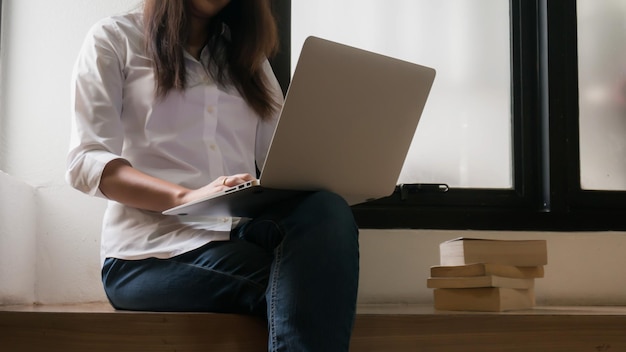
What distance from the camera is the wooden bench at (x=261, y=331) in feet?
4.01

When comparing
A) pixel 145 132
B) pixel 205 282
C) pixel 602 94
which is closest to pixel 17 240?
pixel 145 132

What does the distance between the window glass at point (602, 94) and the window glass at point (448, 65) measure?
0.68 feet

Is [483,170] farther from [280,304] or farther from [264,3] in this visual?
[280,304]

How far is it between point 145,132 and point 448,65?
37.3 inches

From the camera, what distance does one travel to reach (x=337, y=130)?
4.00 feet

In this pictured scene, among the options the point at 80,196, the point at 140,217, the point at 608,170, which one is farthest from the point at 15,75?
the point at 608,170

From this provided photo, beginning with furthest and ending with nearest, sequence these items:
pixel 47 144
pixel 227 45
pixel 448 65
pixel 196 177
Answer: pixel 448 65
pixel 47 144
pixel 227 45
pixel 196 177

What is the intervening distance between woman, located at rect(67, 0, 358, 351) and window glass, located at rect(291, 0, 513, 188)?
0.44 meters

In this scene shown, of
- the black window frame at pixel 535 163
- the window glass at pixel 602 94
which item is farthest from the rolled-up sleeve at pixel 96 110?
the window glass at pixel 602 94

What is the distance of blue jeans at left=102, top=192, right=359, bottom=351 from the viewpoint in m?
1.14

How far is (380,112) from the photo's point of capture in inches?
49.8

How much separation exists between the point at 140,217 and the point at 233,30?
506 millimetres

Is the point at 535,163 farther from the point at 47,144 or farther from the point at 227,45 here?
the point at 47,144

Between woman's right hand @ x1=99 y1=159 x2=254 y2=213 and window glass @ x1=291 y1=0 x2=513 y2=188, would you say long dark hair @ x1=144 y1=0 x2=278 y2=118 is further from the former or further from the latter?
window glass @ x1=291 y1=0 x2=513 y2=188
